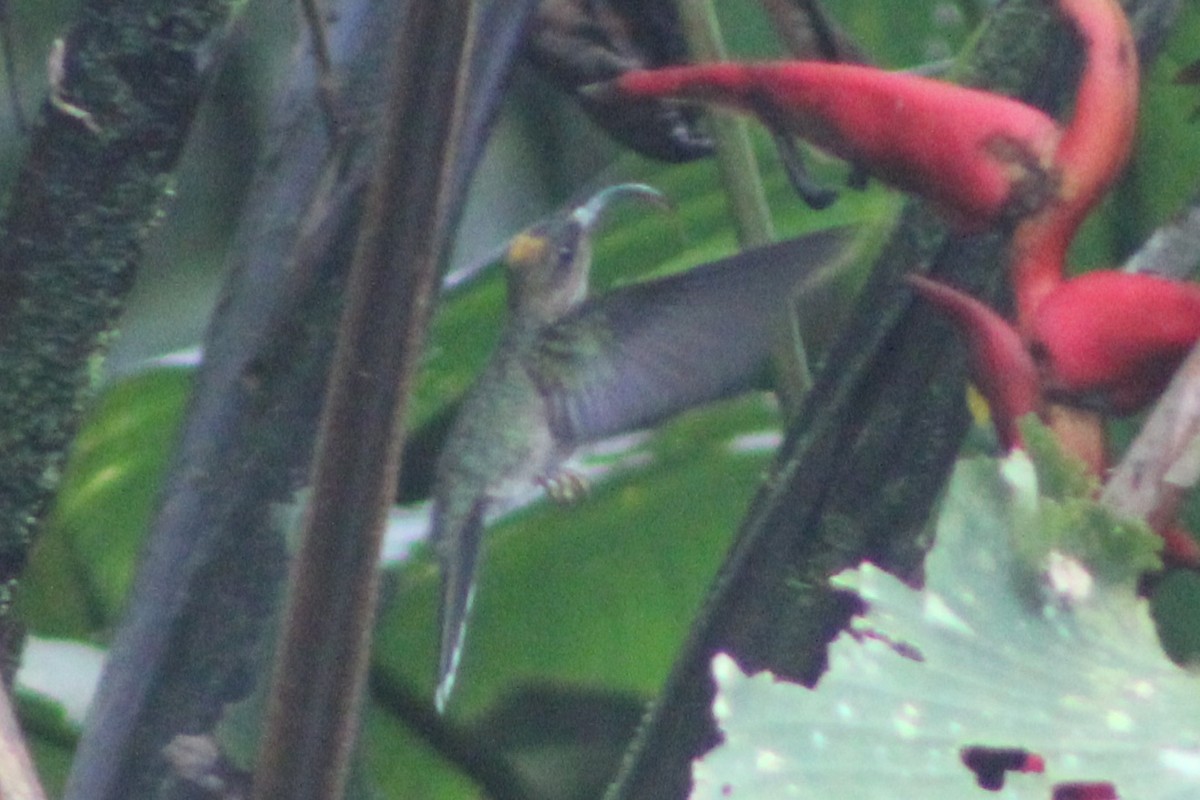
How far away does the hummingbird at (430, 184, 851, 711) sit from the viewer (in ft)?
2.82

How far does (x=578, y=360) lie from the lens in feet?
3.16

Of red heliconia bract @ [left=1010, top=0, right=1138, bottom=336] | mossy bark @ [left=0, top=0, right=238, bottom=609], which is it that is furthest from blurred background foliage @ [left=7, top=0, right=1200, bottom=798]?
red heliconia bract @ [left=1010, top=0, right=1138, bottom=336]

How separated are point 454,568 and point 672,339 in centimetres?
19

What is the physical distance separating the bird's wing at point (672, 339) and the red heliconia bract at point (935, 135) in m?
0.27

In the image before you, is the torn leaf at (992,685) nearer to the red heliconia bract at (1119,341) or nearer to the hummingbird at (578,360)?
the red heliconia bract at (1119,341)

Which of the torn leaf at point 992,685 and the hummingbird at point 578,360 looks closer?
the torn leaf at point 992,685

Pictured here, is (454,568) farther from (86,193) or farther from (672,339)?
(86,193)

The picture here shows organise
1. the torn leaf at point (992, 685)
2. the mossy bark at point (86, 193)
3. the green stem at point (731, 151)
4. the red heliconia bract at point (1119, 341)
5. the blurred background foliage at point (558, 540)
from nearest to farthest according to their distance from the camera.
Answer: the torn leaf at point (992, 685) < the red heliconia bract at point (1119, 341) < the mossy bark at point (86, 193) < the green stem at point (731, 151) < the blurred background foliage at point (558, 540)

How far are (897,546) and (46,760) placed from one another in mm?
899

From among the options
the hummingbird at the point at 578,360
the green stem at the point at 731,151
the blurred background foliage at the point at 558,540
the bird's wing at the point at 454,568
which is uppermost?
the green stem at the point at 731,151

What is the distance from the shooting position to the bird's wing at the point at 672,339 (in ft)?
2.71

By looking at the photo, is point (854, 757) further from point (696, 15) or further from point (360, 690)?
point (696, 15)

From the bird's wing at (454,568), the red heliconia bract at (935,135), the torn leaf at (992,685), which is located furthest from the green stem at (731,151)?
the torn leaf at (992,685)

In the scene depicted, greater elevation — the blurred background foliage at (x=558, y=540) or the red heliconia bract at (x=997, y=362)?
the red heliconia bract at (x=997, y=362)
